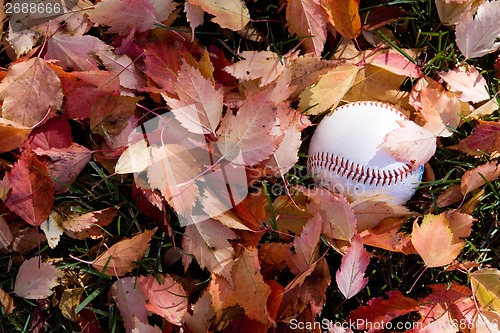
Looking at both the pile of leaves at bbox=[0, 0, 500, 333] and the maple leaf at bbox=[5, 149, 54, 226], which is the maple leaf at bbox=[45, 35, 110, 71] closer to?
the pile of leaves at bbox=[0, 0, 500, 333]

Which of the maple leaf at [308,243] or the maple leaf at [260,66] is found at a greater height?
the maple leaf at [260,66]

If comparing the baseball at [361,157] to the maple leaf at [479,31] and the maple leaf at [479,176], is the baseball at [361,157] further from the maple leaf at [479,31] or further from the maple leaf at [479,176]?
the maple leaf at [479,31]

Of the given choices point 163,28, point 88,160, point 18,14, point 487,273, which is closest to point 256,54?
point 163,28

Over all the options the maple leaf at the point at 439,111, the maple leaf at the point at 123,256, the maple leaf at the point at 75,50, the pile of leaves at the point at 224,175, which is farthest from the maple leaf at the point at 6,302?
the maple leaf at the point at 439,111

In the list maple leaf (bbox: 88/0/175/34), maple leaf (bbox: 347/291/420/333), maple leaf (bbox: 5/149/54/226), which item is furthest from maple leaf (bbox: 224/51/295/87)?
maple leaf (bbox: 347/291/420/333)

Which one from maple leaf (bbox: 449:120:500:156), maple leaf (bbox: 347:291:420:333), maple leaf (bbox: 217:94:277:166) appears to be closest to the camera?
maple leaf (bbox: 217:94:277:166)

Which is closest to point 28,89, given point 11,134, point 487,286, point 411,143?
point 11,134

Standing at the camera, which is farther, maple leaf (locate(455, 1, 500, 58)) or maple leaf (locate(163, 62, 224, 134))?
maple leaf (locate(455, 1, 500, 58))
